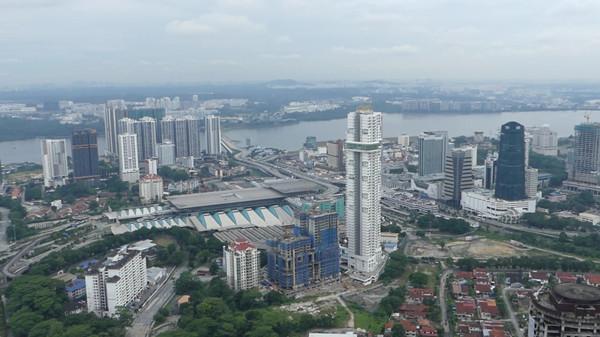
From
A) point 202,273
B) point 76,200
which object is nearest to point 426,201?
point 202,273

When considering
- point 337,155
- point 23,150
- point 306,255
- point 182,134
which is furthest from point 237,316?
point 23,150

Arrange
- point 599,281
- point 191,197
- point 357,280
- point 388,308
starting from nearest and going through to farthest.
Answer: point 388,308
point 599,281
point 357,280
point 191,197

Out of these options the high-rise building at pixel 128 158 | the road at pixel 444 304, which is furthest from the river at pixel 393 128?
the road at pixel 444 304

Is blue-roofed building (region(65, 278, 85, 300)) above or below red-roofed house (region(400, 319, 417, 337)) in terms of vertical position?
above

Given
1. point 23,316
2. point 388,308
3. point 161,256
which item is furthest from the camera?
point 161,256

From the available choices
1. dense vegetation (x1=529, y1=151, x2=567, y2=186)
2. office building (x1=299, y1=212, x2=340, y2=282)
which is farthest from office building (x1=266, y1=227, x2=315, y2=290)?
dense vegetation (x1=529, y1=151, x2=567, y2=186)

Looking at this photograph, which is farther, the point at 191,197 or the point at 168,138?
the point at 168,138

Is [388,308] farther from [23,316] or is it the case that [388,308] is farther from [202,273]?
[23,316]

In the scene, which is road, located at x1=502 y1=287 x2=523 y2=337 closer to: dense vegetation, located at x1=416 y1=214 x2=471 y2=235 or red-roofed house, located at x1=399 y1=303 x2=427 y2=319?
red-roofed house, located at x1=399 y1=303 x2=427 y2=319
